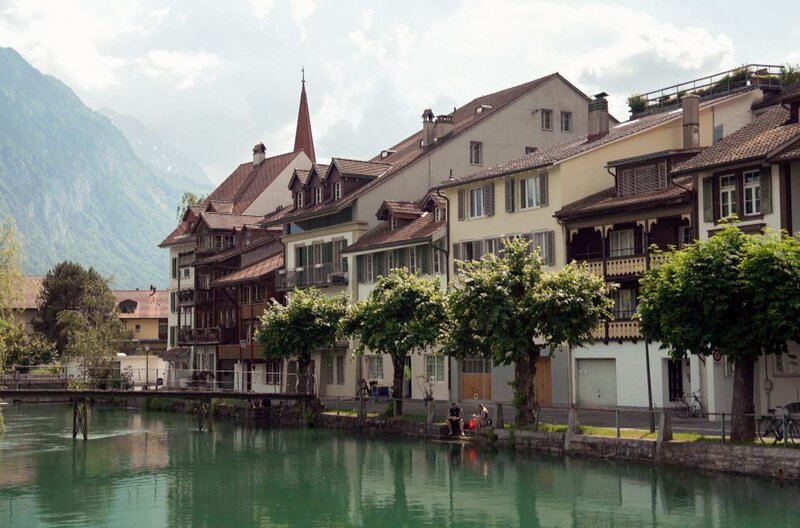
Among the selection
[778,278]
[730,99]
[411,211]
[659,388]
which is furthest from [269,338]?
[778,278]

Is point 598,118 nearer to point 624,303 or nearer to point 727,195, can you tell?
point 624,303

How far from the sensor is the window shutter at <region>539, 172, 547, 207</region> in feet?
195

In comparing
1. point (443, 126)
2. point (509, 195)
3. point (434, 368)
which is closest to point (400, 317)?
point (509, 195)

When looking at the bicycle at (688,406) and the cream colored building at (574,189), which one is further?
the cream colored building at (574,189)

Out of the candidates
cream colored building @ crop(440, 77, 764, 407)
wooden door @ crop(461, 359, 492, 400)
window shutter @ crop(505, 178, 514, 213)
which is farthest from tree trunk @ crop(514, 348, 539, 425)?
window shutter @ crop(505, 178, 514, 213)

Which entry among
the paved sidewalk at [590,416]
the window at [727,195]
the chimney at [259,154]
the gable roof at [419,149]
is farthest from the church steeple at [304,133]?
the window at [727,195]

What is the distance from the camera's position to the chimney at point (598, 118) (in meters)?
63.7

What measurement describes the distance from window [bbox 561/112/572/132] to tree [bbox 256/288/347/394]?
20.4 m

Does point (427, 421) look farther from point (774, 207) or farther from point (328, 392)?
point (328, 392)

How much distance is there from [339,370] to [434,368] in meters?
11.4

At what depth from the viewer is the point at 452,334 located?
50.0 m

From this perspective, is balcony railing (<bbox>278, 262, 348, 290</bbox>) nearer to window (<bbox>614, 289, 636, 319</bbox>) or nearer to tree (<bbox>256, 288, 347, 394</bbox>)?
tree (<bbox>256, 288, 347, 394</bbox>)

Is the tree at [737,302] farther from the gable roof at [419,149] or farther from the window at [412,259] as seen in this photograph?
the gable roof at [419,149]

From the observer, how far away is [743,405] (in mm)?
37906
